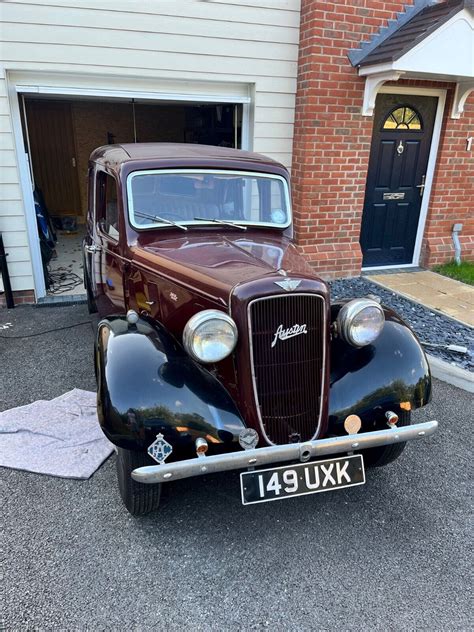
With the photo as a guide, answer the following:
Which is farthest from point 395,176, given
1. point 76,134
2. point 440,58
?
point 76,134

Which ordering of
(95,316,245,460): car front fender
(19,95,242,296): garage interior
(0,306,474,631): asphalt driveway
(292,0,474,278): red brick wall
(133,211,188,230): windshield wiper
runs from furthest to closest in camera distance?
1. (19,95,242,296): garage interior
2. (292,0,474,278): red brick wall
3. (133,211,188,230): windshield wiper
4. (95,316,245,460): car front fender
5. (0,306,474,631): asphalt driveway

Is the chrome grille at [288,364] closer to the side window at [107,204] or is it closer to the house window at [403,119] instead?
the side window at [107,204]

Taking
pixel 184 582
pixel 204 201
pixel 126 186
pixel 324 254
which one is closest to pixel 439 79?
pixel 324 254

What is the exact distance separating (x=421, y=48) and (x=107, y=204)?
394 cm

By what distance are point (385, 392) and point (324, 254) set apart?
13.1 feet

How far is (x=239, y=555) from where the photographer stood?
232 centimetres

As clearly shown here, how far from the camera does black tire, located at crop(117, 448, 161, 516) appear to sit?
229 cm

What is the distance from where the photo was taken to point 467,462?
3.05 m

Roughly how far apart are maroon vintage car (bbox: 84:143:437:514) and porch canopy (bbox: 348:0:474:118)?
3.55 metres

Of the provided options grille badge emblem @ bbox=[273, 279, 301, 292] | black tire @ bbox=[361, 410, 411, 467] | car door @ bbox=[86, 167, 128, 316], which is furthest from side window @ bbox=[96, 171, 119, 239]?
black tire @ bbox=[361, 410, 411, 467]

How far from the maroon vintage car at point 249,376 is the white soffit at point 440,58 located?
3.51m

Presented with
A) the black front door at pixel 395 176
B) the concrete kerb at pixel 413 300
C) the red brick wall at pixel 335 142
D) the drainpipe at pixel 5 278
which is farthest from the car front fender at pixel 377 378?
the black front door at pixel 395 176

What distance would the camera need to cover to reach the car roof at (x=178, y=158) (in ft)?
10.6

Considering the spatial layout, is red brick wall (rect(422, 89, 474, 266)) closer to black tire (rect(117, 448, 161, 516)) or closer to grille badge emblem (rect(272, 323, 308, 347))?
grille badge emblem (rect(272, 323, 308, 347))
